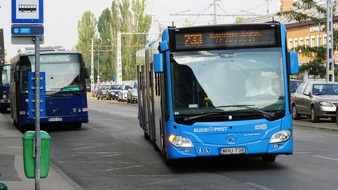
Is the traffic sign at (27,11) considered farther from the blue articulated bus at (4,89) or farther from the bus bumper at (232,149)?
the blue articulated bus at (4,89)

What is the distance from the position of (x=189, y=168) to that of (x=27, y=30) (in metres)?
5.65

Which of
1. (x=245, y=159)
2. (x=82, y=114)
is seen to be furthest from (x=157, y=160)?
(x=82, y=114)

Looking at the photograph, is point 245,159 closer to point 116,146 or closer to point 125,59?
point 116,146

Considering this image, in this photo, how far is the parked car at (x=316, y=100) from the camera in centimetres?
3141

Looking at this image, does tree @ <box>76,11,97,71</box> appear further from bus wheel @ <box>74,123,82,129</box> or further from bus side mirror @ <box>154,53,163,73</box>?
bus side mirror @ <box>154,53,163,73</box>

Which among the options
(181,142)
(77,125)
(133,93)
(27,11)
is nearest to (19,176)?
(181,142)

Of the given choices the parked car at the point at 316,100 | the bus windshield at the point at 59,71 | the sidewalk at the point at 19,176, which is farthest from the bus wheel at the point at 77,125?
the sidewalk at the point at 19,176

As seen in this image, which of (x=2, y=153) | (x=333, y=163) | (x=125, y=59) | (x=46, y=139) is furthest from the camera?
(x=125, y=59)

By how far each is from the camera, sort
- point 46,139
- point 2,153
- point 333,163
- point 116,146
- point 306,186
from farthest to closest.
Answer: point 116,146 → point 2,153 → point 333,163 → point 306,186 → point 46,139

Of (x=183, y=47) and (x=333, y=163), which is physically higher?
(x=183, y=47)

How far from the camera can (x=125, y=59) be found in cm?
11088

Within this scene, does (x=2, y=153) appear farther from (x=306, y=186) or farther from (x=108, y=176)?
(x=306, y=186)

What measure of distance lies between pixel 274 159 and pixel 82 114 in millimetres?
13934

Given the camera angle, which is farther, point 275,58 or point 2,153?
point 2,153
